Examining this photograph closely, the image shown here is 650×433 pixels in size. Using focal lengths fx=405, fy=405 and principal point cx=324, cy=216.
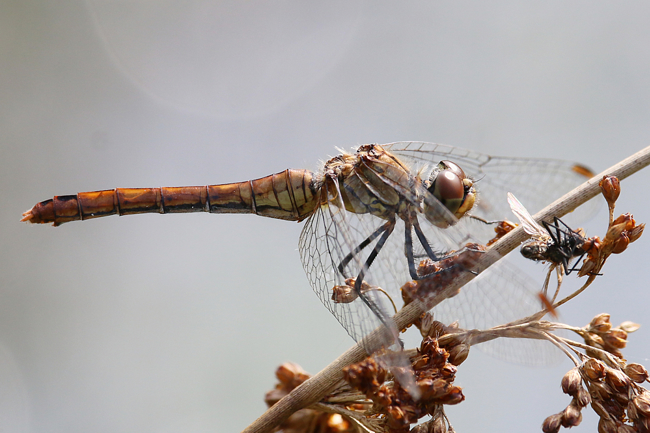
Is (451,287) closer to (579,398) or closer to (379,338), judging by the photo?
(379,338)

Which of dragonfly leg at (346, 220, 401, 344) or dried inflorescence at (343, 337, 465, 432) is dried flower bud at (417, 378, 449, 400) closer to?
dried inflorescence at (343, 337, 465, 432)

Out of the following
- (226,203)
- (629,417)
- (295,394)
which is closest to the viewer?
(629,417)

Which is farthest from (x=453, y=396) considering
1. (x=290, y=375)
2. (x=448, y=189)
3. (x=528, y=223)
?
(x=448, y=189)

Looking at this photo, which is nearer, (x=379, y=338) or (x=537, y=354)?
(x=379, y=338)

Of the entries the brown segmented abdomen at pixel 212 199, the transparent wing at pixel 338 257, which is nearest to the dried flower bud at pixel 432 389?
the transparent wing at pixel 338 257

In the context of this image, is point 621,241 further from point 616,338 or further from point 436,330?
point 436,330

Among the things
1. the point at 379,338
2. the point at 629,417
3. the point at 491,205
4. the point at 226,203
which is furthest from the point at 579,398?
the point at 226,203

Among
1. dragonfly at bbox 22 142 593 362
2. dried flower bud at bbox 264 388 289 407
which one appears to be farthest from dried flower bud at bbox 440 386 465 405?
dried flower bud at bbox 264 388 289 407
